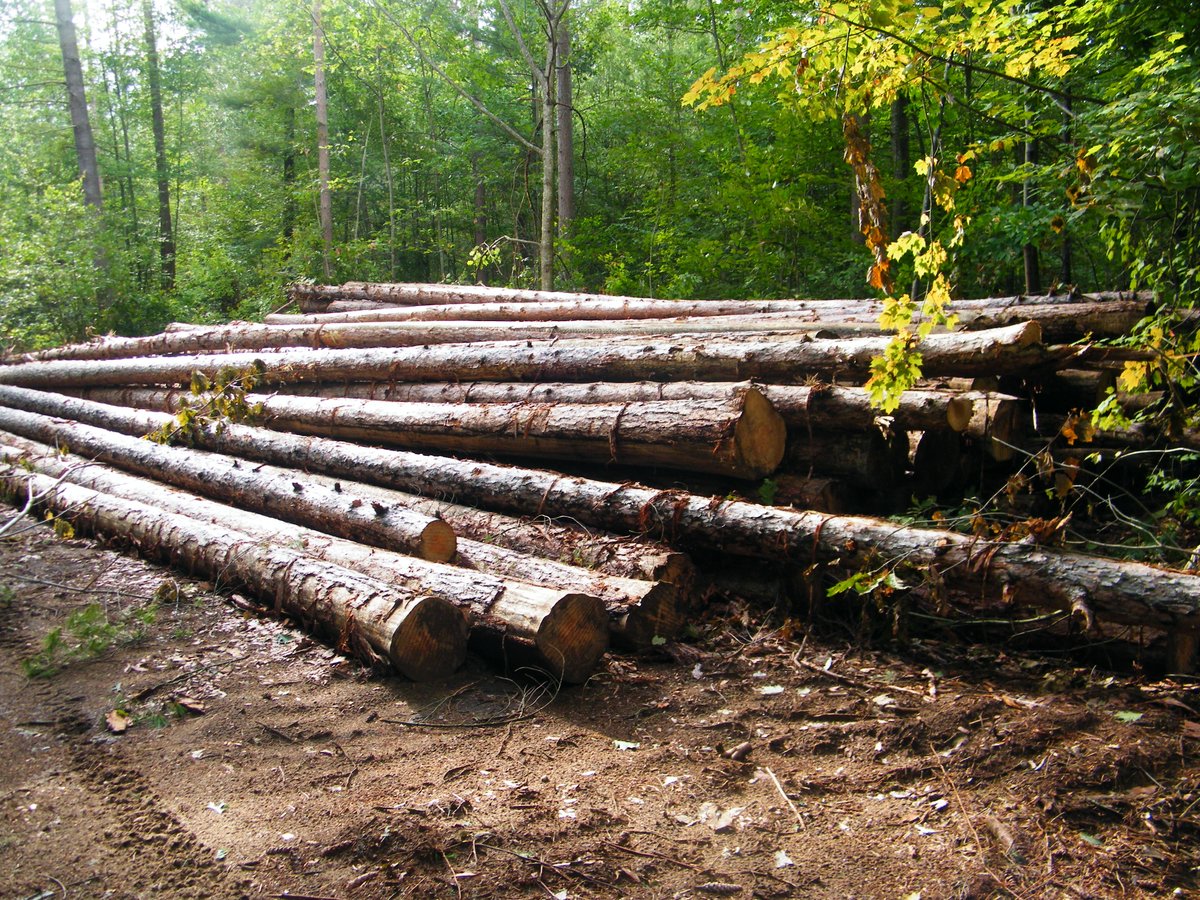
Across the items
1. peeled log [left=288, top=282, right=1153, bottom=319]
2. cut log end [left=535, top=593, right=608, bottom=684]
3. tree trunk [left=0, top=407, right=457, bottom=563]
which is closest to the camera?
cut log end [left=535, top=593, right=608, bottom=684]

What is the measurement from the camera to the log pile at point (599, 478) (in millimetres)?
4012

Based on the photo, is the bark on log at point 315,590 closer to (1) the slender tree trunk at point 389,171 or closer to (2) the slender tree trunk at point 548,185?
(2) the slender tree trunk at point 548,185

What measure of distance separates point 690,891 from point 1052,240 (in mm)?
8522

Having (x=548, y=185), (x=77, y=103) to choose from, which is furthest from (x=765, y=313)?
(x=77, y=103)

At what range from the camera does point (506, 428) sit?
19.7 feet

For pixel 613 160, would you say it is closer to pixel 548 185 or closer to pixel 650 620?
pixel 548 185

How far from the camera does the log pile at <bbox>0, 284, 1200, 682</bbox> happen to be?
4.01 meters

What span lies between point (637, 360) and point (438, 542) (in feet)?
7.08

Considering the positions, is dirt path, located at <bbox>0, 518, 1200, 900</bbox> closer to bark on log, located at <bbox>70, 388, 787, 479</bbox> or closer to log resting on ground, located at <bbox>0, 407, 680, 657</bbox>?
log resting on ground, located at <bbox>0, 407, 680, 657</bbox>

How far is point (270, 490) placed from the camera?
6.13 metres

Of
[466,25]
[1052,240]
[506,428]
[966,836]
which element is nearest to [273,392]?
[506,428]

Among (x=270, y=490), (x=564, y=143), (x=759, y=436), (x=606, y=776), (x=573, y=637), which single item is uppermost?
(x=564, y=143)

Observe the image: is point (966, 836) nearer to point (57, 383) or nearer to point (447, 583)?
point (447, 583)

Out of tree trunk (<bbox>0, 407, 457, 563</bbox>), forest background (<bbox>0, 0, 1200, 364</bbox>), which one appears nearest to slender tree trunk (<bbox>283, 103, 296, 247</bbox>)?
forest background (<bbox>0, 0, 1200, 364</bbox>)
